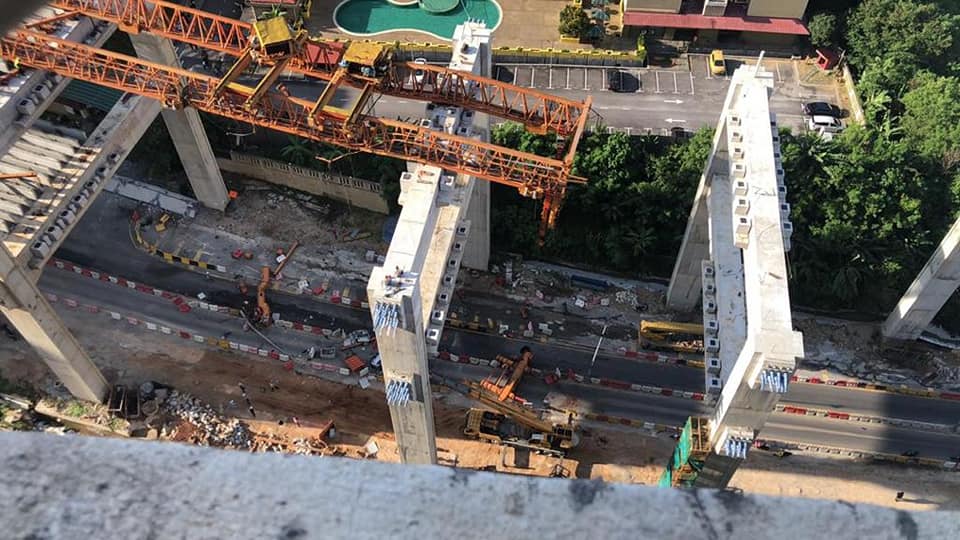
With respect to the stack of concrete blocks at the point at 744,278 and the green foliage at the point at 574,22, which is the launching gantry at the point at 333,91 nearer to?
the stack of concrete blocks at the point at 744,278

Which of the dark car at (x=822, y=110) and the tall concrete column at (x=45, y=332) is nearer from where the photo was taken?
the tall concrete column at (x=45, y=332)

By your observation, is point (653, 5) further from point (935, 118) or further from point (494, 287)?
point (494, 287)

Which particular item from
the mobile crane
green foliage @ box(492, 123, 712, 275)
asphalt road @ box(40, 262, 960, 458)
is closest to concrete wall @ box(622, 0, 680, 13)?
green foliage @ box(492, 123, 712, 275)

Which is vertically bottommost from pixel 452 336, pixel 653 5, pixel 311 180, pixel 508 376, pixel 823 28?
pixel 508 376

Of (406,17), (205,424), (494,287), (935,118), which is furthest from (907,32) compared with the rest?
(205,424)

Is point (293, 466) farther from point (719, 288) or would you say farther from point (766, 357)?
point (719, 288)

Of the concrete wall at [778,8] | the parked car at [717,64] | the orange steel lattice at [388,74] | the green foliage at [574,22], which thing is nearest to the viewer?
the orange steel lattice at [388,74]

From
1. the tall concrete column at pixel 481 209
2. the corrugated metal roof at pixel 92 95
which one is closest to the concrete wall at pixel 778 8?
the tall concrete column at pixel 481 209
